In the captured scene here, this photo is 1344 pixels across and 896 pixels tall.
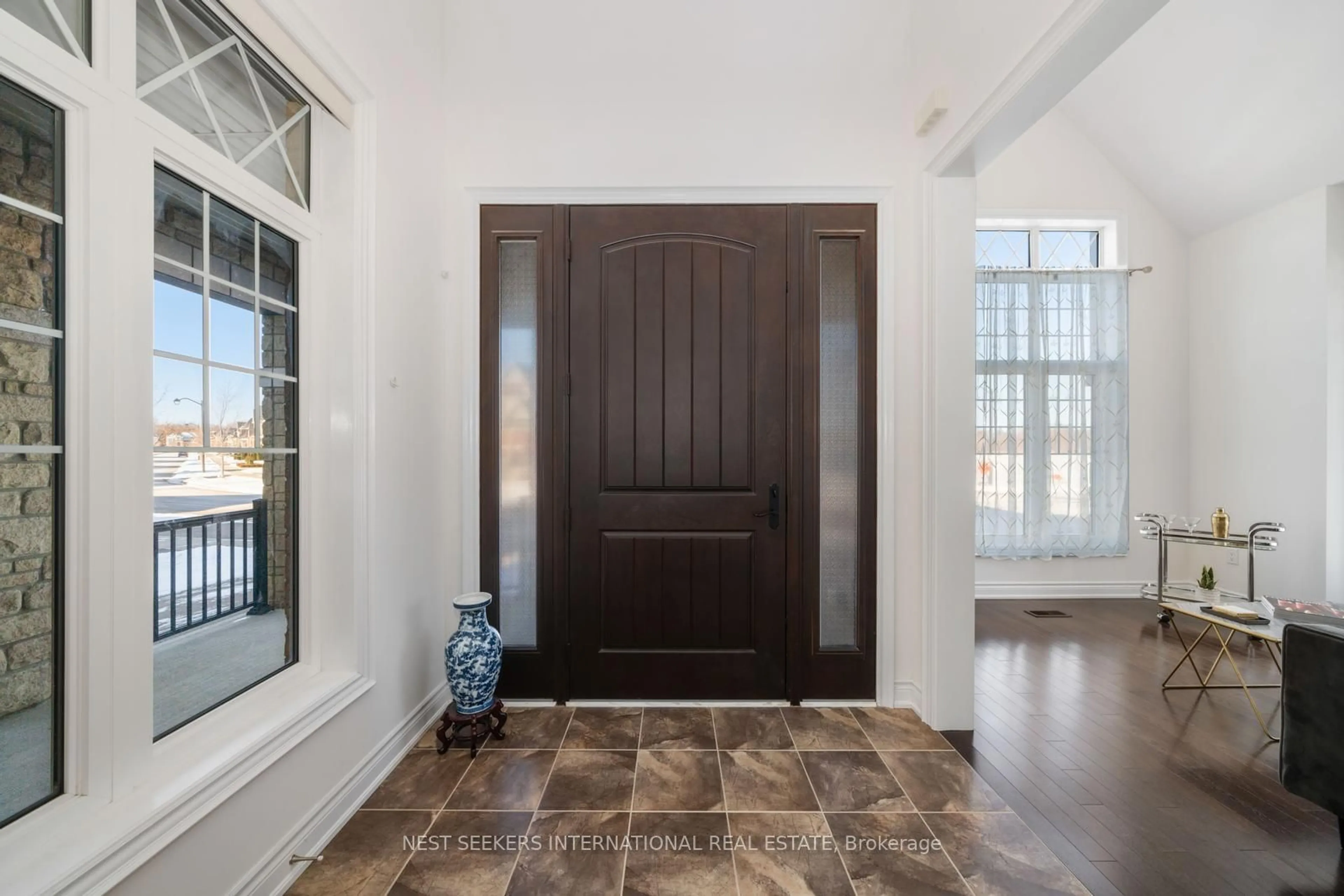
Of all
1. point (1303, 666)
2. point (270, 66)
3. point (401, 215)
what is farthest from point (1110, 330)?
point (270, 66)

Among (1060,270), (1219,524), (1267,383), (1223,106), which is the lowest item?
(1219,524)

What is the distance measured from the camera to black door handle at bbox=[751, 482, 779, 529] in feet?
8.43

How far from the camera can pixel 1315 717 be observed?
158 centimetres

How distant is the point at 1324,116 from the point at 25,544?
5.98 m

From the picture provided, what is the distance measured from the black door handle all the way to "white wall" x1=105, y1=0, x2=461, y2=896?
156 cm

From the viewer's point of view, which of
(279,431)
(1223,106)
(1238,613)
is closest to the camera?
(279,431)

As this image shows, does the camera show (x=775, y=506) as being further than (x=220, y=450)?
Yes

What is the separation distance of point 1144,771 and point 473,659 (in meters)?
2.67

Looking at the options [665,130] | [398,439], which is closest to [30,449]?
[398,439]

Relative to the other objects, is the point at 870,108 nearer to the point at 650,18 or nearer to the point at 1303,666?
the point at 650,18

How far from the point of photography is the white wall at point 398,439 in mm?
1503

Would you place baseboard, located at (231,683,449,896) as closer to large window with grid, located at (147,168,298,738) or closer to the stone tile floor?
the stone tile floor

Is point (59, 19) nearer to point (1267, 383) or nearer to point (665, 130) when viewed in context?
point (665, 130)

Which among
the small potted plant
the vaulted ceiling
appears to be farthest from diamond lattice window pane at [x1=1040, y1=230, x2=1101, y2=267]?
the small potted plant
